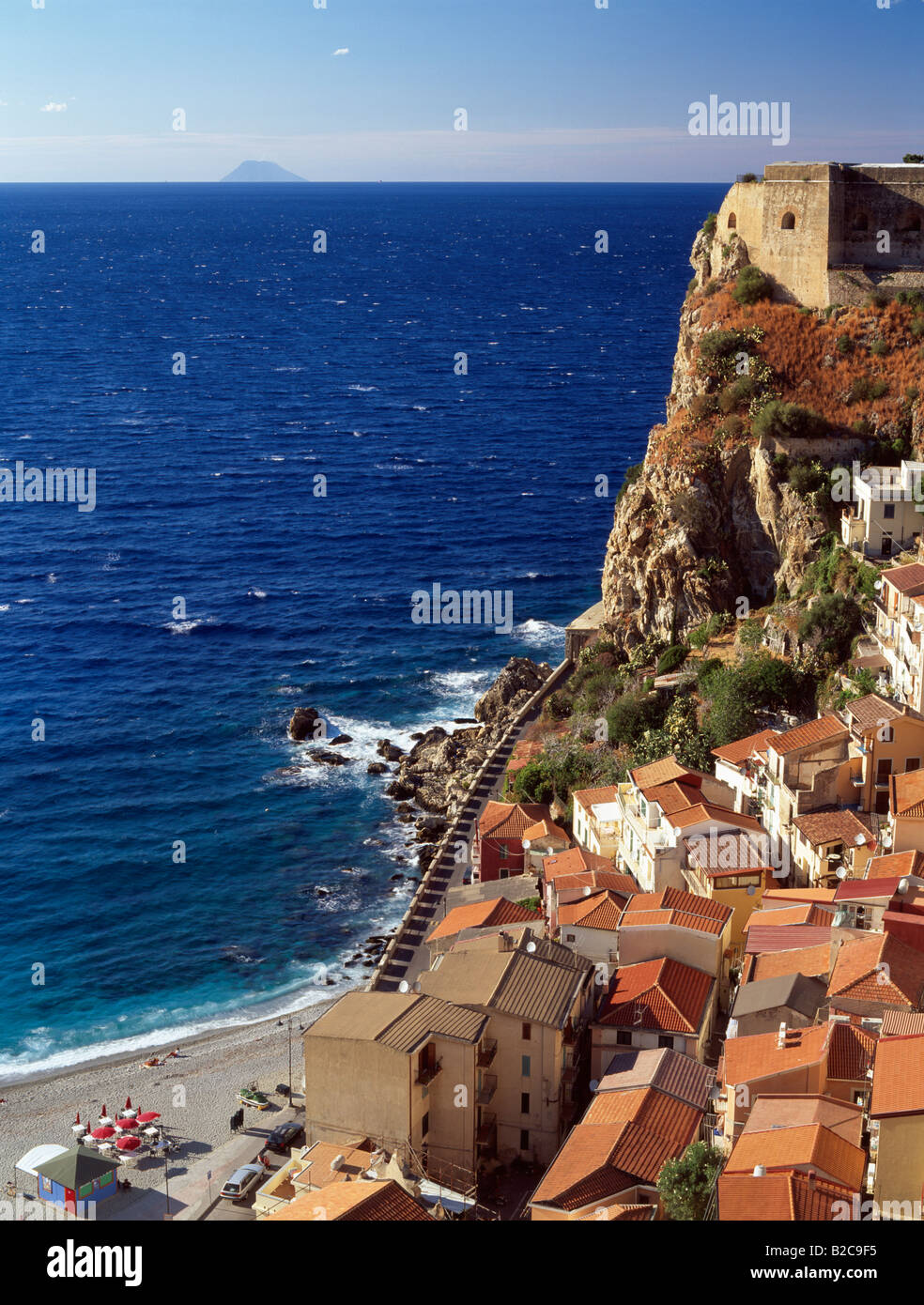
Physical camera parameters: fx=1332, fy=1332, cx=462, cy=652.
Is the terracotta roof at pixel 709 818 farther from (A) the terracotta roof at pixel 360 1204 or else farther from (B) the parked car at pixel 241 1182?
(A) the terracotta roof at pixel 360 1204

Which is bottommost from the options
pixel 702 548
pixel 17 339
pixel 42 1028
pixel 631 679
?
pixel 42 1028

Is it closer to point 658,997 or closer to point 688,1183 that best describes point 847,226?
point 658,997

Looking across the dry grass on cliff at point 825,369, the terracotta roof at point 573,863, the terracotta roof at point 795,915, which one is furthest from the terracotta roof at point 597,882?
the dry grass on cliff at point 825,369

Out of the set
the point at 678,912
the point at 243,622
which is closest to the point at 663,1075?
the point at 678,912

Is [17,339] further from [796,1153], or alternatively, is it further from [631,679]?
[796,1153]
